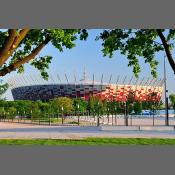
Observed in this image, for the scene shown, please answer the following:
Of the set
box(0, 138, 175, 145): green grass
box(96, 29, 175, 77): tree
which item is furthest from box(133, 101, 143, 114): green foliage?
box(96, 29, 175, 77): tree

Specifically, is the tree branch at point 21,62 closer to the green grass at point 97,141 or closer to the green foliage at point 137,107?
the green grass at point 97,141

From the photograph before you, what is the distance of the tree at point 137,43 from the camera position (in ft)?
25.5

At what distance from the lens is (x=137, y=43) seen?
7781 mm

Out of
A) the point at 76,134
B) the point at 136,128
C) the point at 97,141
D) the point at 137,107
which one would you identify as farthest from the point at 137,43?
the point at 137,107

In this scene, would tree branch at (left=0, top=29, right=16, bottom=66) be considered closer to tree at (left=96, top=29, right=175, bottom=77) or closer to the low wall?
tree at (left=96, top=29, right=175, bottom=77)

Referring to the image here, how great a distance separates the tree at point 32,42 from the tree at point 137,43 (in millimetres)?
472

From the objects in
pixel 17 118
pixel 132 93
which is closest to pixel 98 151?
pixel 132 93

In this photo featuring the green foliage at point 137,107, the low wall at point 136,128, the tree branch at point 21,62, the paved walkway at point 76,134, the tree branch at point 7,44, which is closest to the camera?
the tree branch at point 7,44

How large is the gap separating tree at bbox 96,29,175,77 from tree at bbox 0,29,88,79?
0.47m

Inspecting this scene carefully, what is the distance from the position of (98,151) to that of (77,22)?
252cm

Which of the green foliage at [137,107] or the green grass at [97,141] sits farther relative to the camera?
the green foliage at [137,107]

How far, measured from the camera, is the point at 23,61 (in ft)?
22.6

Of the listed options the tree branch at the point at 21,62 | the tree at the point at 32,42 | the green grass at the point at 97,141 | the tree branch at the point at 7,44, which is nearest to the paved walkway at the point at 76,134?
the green grass at the point at 97,141

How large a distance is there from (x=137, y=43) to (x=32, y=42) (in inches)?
67.5
